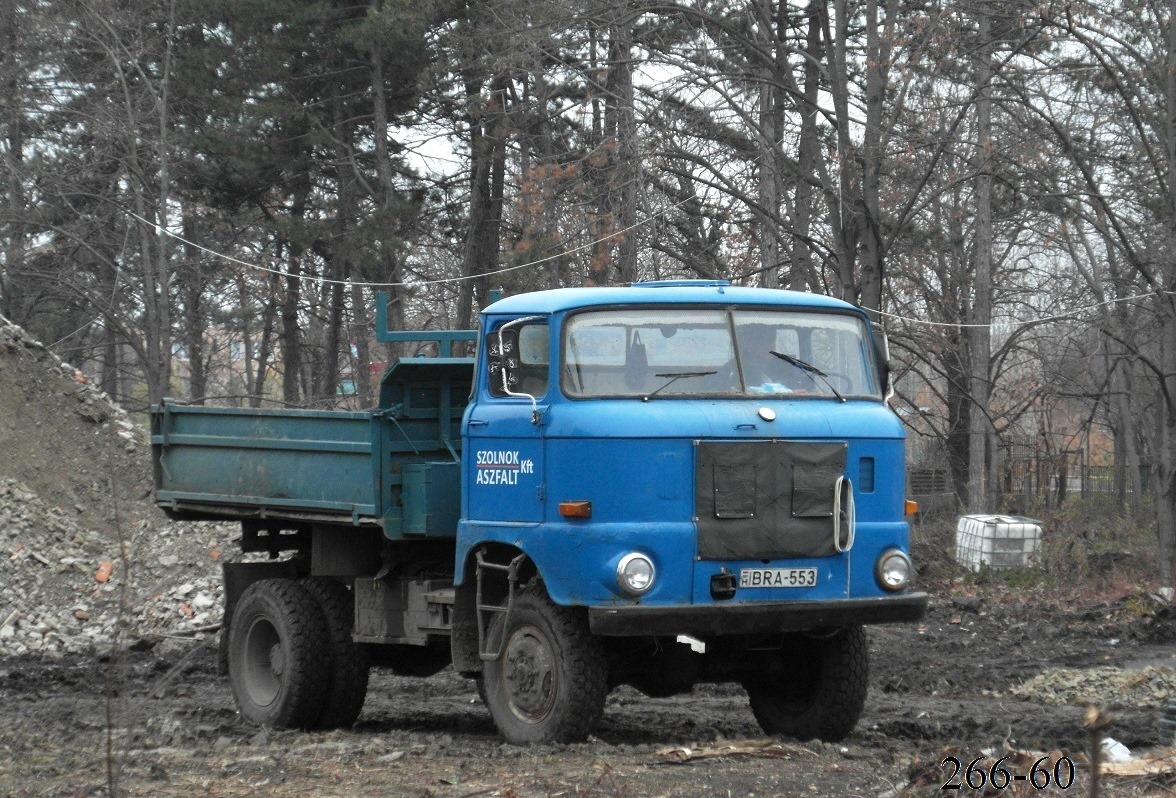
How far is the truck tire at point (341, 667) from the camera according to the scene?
9.91 m

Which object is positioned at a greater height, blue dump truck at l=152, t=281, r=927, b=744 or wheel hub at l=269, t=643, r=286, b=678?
blue dump truck at l=152, t=281, r=927, b=744

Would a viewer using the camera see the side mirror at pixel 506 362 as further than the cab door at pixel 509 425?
Yes

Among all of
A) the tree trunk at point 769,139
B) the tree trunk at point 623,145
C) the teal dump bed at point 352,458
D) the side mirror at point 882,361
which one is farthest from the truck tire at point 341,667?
the tree trunk at point 769,139

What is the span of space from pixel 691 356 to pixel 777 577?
127cm

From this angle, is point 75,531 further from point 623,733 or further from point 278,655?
point 623,733

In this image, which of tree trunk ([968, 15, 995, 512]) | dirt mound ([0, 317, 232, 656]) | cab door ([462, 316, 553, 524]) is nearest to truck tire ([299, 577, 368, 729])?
cab door ([462, 316, 553, 524])

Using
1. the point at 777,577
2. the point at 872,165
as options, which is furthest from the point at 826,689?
the point at 872,165

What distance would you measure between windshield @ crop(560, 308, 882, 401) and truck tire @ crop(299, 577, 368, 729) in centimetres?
308

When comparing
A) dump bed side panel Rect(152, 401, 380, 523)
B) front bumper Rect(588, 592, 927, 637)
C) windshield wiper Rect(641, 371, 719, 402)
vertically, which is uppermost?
windshield wiper Rect(641, 371, 719, 402)

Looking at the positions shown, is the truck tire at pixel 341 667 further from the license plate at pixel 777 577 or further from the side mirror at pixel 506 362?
the license plate at pixel 777 577

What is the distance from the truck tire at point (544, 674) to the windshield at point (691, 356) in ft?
3.99

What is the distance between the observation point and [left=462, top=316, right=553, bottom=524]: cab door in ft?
26.2

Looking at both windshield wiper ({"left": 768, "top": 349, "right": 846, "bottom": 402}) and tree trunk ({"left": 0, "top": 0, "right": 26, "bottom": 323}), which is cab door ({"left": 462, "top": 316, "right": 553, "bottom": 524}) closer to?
windshield wiper ({"left": 768, "top": 349, "right": 846, "bottom": 402})

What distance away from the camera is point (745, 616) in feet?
24.8
